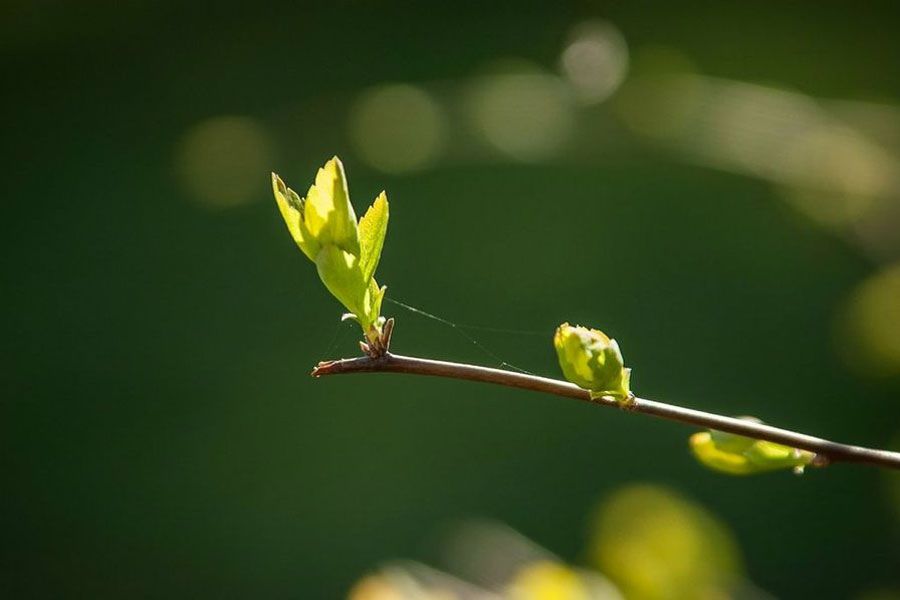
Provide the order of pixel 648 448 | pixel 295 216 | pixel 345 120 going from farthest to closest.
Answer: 1. pixel 648 448
2. pixel 345 120
3. pixel 295 216

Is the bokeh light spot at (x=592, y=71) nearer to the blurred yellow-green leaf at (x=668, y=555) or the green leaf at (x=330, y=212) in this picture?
the blurred yellow-green leaf at (x=668, y=555)

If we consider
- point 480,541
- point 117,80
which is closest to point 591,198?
point 480,541

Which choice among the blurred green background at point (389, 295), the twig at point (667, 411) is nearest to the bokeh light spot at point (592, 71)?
the blurred green background at point (389, 295)

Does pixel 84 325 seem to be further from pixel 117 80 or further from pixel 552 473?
pixel 552 473

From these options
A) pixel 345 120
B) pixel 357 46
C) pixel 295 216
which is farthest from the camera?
pixel 357 46

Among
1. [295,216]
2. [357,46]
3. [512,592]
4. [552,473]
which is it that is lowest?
[552,473]

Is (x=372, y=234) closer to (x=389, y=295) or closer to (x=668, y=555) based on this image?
(x=668, y=555)

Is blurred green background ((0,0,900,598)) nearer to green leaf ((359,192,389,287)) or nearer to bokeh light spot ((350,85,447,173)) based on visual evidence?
bokeh light spot ((350,85,447,173))

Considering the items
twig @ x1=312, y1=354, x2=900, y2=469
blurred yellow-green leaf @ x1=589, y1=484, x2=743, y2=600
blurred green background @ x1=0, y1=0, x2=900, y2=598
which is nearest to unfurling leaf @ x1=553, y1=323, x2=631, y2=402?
twig @ x1=312, y1=354, x2=900, y2=469

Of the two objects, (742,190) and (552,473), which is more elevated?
(742,190)
